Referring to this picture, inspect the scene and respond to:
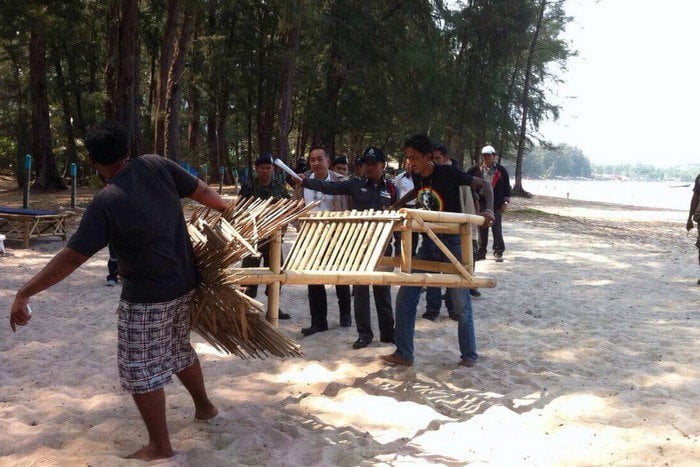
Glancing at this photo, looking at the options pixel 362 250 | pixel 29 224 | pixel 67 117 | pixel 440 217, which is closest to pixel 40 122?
pixel 67 117

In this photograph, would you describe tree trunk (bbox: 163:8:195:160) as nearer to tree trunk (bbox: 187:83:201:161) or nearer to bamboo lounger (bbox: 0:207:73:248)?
bamboo lounger (bbox: 0:207:73:248)

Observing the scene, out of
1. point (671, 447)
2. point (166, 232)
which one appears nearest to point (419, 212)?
point (166, 232)

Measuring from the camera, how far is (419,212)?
13.2 ft

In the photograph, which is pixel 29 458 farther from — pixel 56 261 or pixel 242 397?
pixel 242 397

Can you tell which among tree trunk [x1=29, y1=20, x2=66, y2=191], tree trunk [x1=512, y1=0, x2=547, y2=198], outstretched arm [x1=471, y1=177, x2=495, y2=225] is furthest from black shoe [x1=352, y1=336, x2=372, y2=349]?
tree trunk [x1=512, y1=0, x2=547, y2=198]

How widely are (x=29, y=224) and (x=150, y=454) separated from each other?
28.0 feet

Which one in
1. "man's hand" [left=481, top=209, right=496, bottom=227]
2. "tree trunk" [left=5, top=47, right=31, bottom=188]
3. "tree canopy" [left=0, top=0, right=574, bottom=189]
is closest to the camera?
"man's hand" [left=481, top=209, right=496, bottom=227]

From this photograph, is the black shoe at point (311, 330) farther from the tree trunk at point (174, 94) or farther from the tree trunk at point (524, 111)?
the tree trunk at point (524, 111)

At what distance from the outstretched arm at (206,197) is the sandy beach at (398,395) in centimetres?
135

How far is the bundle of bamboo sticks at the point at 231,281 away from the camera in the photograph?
131 inches

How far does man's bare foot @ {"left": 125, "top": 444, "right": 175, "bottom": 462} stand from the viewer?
10.5ft

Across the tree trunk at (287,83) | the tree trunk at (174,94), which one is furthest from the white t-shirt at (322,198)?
the tree trunk at (287,83)

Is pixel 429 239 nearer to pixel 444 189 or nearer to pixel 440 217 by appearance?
pixel 444 189

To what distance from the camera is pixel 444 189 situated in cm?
484
